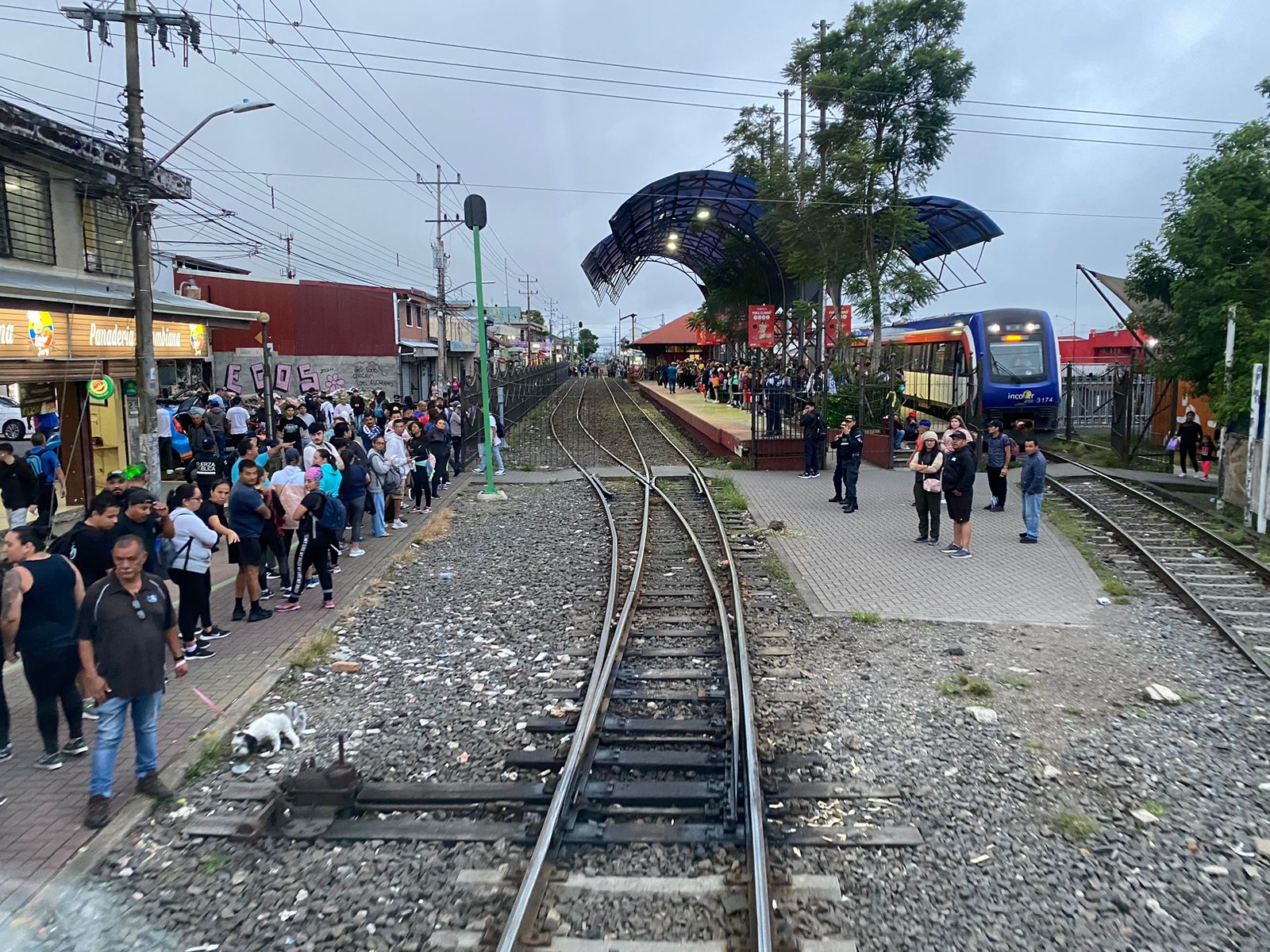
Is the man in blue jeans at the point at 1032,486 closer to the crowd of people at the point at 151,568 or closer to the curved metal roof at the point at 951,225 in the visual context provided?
the crowd of people at the point at 151,568

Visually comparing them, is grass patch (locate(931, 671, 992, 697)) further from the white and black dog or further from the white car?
the white car

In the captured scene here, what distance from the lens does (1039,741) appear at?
20.4ft

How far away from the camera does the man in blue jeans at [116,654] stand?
5137mm

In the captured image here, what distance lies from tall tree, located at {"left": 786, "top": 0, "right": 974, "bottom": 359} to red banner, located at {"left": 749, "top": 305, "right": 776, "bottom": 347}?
7.97 metres

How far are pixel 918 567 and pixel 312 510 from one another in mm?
7119

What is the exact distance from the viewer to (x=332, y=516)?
9562mm

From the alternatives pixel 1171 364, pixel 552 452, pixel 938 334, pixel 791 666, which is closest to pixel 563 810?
pixel 791 666

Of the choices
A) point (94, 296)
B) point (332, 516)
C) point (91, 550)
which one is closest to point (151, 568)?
point (91, 550)

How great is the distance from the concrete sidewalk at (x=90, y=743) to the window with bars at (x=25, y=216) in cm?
814

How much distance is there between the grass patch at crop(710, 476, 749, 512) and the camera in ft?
51.9

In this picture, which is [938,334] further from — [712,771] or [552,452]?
[712,771]

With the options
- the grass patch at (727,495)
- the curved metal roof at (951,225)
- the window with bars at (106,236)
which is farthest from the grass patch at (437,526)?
the curved metal roof at (951,225)

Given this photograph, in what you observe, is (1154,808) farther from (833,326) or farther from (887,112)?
(833,326)

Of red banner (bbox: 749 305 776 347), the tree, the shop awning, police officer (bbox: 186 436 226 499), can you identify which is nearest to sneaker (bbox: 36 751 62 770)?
police officer (bbox: 186 436 226 499)
